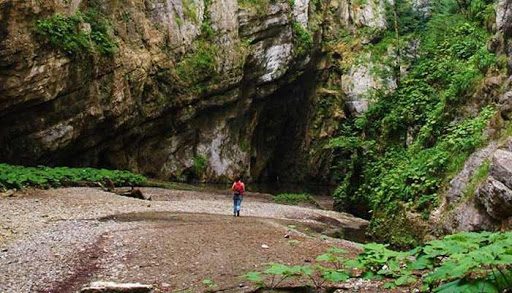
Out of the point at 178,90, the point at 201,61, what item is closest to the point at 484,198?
the point at 178,90

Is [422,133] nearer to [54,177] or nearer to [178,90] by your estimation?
[54,177]

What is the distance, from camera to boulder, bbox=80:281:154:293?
6.29m

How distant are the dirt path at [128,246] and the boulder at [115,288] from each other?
0.36 metres

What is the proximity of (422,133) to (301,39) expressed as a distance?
742 inches

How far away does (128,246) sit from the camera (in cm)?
900

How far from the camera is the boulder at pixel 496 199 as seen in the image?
28.2 ft

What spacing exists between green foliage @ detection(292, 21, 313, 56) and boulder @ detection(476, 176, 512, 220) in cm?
2595

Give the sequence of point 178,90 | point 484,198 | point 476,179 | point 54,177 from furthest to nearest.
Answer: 1. point 178,90
2. point 54,177
3. point 476,179
4. point 484,198

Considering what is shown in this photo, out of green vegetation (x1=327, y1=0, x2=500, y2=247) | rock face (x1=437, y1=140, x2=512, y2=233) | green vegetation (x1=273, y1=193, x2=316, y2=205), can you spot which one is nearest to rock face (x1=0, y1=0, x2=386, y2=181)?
green vegetation (x1=273, y1=193, x2=316, y2=205)

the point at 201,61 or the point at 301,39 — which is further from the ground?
the point at 301,39

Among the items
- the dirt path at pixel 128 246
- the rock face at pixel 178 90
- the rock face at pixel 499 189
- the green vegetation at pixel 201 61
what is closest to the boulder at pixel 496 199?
the rock face at pixel 499 189

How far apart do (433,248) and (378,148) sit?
17448 mm

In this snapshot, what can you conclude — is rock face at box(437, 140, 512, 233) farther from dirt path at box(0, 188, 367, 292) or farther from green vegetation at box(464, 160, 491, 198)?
dirt path at box(0, 188, 367, 292)

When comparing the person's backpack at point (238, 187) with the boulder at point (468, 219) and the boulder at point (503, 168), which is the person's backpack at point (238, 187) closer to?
the boulder at point (468, 219)
